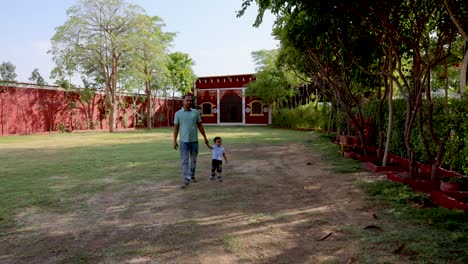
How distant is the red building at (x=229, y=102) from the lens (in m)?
38.3

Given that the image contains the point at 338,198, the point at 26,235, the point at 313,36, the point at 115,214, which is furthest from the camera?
the point at 313,36

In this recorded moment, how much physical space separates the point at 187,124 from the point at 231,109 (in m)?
34.3

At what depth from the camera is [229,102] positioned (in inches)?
1604

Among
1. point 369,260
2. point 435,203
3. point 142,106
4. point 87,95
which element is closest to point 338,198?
point 435,203

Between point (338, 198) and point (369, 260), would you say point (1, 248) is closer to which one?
point (369, 260)

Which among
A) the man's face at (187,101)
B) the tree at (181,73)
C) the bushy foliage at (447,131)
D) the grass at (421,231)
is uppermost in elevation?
the tree at (181,73)

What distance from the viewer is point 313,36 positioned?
28.6 ft

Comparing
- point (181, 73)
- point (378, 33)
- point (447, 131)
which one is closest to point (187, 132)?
point (378, 33)

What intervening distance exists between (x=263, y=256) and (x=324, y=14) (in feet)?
14.4

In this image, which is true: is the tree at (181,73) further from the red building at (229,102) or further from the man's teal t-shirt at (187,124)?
the man's teal t-shirt at (187,124)

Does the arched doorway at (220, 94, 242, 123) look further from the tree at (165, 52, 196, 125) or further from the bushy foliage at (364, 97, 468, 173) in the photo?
the bushy foliage at (364, 97, 468, 173)

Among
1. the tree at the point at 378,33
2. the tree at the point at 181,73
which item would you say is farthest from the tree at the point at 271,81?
the tree at the point at 378,33

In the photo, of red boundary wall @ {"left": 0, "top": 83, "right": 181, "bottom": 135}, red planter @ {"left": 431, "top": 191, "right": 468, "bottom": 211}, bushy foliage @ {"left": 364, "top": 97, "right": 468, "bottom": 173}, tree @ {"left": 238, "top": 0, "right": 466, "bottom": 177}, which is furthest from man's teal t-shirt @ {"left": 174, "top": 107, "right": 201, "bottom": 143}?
red boundary wall @ {"left": 0, "top": 83, "right": 181, "bottom": 135}

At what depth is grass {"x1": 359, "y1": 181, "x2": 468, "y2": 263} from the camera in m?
3.20
